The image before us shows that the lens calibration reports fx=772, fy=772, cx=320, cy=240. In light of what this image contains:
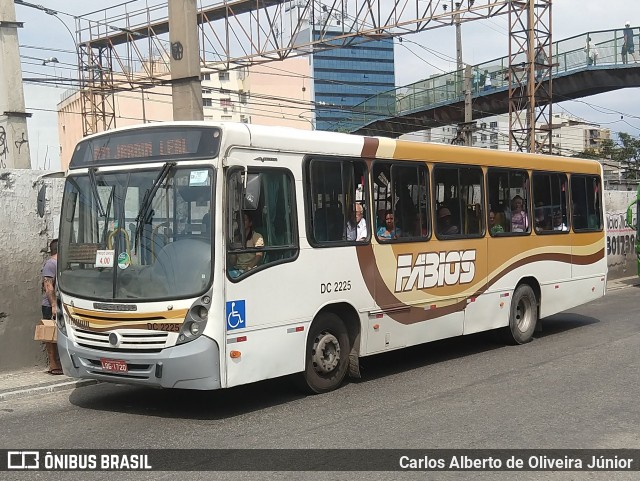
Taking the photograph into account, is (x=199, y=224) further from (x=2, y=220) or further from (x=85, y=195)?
(x=2, y=220)

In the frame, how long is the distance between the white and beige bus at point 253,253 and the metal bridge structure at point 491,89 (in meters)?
19.3

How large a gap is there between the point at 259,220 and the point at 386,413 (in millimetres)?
2336

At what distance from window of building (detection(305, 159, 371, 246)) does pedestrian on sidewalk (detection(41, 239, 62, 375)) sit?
137 inches

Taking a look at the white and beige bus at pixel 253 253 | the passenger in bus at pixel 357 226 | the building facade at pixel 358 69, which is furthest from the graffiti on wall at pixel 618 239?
the building facade at pixel 358 69

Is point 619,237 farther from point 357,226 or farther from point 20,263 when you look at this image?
point 20,263

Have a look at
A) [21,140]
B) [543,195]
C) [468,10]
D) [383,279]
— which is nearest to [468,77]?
[468,10]

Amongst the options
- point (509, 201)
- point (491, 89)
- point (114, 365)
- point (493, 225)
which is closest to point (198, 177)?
point (114, 365)

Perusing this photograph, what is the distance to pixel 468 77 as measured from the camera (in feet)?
91.4

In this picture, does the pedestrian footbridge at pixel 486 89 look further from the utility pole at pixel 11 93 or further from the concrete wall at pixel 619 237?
the utility pole at pixel 11 93

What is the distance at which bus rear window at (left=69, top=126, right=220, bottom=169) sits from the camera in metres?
7.64

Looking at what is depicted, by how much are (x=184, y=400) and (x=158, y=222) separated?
222 cm

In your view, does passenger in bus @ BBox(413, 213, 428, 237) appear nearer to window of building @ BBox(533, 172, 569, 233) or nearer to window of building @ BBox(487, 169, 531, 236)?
window of building @ BBox(487, 169, 531, 236)

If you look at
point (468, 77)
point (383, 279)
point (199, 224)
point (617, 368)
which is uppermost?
point (468, 77)

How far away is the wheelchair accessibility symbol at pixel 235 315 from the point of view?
7465 mm
